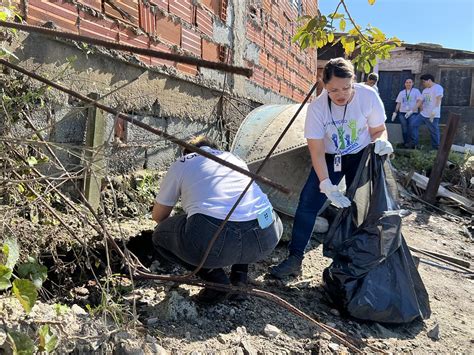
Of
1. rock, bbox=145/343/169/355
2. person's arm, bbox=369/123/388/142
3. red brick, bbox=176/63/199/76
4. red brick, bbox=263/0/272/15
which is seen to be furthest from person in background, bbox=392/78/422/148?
rock, bbox=145/343/169/355

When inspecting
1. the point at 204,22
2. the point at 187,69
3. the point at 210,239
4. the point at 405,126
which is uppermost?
the point at 204,22

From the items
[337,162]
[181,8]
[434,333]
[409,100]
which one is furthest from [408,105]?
[434,333]

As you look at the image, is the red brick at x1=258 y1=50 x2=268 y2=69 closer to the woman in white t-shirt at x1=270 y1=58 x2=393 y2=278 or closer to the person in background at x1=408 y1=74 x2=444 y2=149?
the woman in white t-shirt at x1=270 y1=58 x2=393 y2=278

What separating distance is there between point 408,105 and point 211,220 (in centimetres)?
811

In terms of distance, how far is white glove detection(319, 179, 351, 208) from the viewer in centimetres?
269

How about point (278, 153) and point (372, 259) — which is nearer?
point (372, 259)

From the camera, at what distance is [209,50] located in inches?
170

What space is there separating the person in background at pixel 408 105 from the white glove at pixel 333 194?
7112 millimetres

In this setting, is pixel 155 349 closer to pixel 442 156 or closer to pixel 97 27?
pixel 97 27

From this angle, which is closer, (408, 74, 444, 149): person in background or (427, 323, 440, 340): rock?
(427, 323, 440, 340): rock

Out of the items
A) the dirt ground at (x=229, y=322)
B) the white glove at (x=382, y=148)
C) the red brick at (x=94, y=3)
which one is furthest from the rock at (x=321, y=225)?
the red brick at (x=94, y=3)

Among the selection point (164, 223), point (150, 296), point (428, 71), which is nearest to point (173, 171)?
point (164, 223)

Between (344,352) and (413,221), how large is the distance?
404 centimetres

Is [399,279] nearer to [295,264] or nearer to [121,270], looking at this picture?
[295,264]
